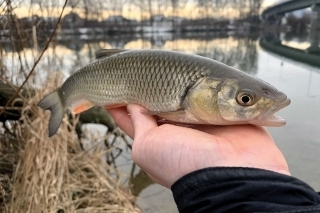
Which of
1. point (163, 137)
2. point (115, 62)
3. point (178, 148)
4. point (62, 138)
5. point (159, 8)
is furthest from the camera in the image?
point (159, 8)

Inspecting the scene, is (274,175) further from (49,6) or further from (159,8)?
(159,8)

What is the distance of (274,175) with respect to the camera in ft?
4.87

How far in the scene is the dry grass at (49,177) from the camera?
383 centimetres

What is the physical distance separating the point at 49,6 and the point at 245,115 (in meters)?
3.35

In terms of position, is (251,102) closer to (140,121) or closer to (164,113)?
(164,113)

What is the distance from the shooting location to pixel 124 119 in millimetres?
2686

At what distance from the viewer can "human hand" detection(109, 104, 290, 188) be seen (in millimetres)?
1691

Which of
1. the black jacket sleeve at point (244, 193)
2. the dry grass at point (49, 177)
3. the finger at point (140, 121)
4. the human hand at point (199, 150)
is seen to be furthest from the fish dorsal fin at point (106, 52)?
the dry grass at point (49, 177)

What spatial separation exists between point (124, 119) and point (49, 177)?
6.49 feet

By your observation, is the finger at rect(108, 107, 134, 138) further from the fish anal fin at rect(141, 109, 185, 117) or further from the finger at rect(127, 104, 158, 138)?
the fish anal fin at rect(141, 109, 185, 117)

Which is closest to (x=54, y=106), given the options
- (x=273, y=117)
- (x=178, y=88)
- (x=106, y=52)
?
(x=106, y=52)

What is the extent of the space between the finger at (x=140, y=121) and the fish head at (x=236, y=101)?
0.28m

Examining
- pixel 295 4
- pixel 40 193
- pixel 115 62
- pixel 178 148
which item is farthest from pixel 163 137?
pixel 295 4

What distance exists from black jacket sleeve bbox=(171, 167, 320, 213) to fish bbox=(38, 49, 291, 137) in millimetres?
529
